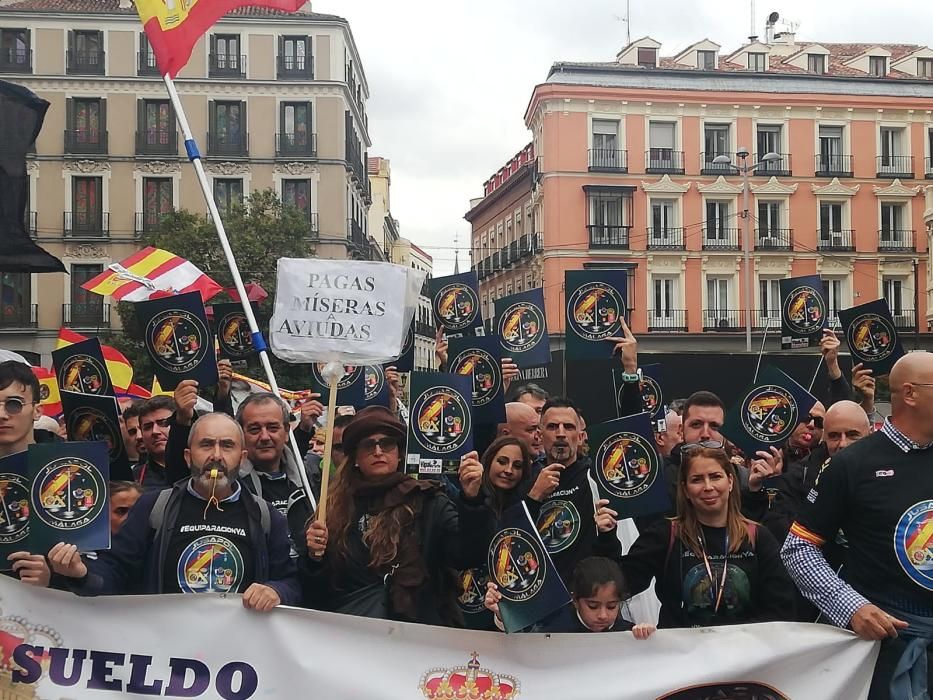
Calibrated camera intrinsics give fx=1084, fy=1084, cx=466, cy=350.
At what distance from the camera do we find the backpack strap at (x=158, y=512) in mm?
4305

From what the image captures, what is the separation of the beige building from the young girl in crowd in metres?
42.1

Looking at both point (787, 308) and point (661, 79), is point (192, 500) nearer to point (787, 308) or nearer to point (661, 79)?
point (787, 308)

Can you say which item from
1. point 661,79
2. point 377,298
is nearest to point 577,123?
point 661,79

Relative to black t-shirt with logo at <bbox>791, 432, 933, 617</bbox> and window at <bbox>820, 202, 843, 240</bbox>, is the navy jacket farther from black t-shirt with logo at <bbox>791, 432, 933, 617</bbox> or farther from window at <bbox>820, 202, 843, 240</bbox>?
window at <bbox>820, 202, 843, 240</bbox>

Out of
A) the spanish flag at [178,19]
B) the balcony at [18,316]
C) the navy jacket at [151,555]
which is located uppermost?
the balcony at [18,316]

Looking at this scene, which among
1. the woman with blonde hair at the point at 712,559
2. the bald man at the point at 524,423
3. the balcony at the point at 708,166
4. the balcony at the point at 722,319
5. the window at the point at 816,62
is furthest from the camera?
the window at the point at 816,62

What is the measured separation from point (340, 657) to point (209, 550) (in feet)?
2.28

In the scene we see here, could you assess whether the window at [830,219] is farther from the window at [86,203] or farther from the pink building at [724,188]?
the window at [86,203]

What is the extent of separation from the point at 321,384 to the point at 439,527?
3.07m

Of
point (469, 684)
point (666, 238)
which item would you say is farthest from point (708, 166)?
point (469, 684)

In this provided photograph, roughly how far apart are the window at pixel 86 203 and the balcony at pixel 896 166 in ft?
112

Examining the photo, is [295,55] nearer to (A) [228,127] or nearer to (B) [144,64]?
(A) [228,127]

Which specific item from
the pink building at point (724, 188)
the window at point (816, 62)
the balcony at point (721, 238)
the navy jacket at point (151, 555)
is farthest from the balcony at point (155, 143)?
the navy jacket at point (151, 555)

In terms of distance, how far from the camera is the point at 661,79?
156ft
